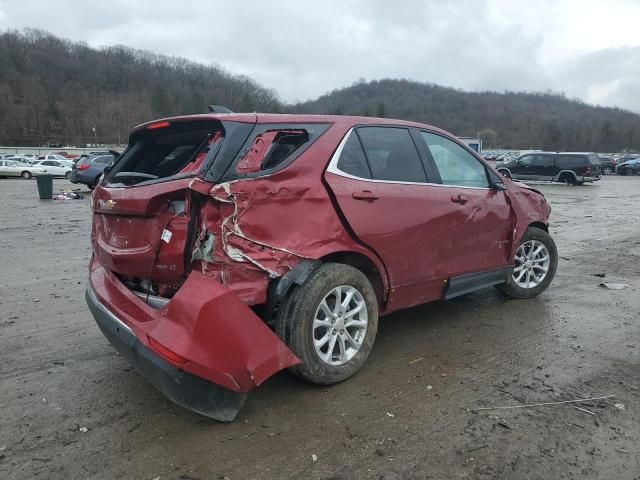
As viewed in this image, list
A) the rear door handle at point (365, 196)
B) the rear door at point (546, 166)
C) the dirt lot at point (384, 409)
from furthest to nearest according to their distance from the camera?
the rear door at point (546, 166), the rear door handle at point (365, 196), the dirt lot at point (384, 409)

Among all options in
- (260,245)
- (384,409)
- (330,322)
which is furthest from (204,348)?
(384,409)

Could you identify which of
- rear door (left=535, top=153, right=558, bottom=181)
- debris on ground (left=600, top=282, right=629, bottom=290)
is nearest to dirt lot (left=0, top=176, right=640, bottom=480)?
debris on ground (left=600, top=282, right=629, bottom=290)

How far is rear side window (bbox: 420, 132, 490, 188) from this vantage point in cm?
447

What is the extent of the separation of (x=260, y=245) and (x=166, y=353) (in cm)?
85

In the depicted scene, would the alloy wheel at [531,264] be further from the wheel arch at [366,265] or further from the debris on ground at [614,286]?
the wheel arch at [366,265]

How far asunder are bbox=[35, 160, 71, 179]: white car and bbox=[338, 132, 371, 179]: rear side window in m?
37.2

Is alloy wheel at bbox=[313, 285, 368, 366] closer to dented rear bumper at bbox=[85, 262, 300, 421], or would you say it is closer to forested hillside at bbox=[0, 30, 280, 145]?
dented rear bumper at bbox=[85, 262, 300, 421]

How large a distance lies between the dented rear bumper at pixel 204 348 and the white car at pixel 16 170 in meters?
37.8

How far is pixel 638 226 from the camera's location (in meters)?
11.9

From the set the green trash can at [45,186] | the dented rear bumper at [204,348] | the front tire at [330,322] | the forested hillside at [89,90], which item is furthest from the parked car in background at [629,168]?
the forested hillside at [89,90]

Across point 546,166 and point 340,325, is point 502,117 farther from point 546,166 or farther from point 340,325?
point 340,325

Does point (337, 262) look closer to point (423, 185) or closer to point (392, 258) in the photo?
point (392, 258)

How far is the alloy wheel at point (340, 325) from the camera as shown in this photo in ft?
11.4

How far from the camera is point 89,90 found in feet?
383
